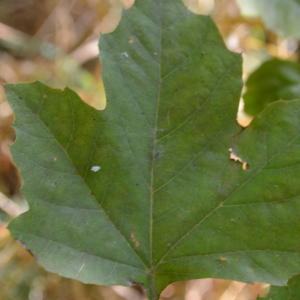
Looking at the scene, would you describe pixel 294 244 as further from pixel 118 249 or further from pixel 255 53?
pixel 255 53

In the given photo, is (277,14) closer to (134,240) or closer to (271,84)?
(271,84)

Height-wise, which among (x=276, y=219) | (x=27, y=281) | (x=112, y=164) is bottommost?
(x=27, y=281)

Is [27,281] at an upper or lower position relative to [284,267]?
lower

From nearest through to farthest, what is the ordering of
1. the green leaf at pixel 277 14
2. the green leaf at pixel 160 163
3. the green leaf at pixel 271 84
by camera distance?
the green leaf at pixel 160 163
the green leaf at pixel 277 14
the green leaf at pixel 271 84

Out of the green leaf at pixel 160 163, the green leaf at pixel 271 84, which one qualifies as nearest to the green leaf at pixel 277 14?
the green leaf at pixel 271 84

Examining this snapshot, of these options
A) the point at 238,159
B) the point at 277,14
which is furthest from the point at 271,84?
the point at 238,159

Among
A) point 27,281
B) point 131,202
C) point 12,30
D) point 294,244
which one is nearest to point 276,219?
point 294,244

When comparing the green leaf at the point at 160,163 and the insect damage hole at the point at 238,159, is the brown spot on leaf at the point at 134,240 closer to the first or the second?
the green leaf at the point at 160,163
